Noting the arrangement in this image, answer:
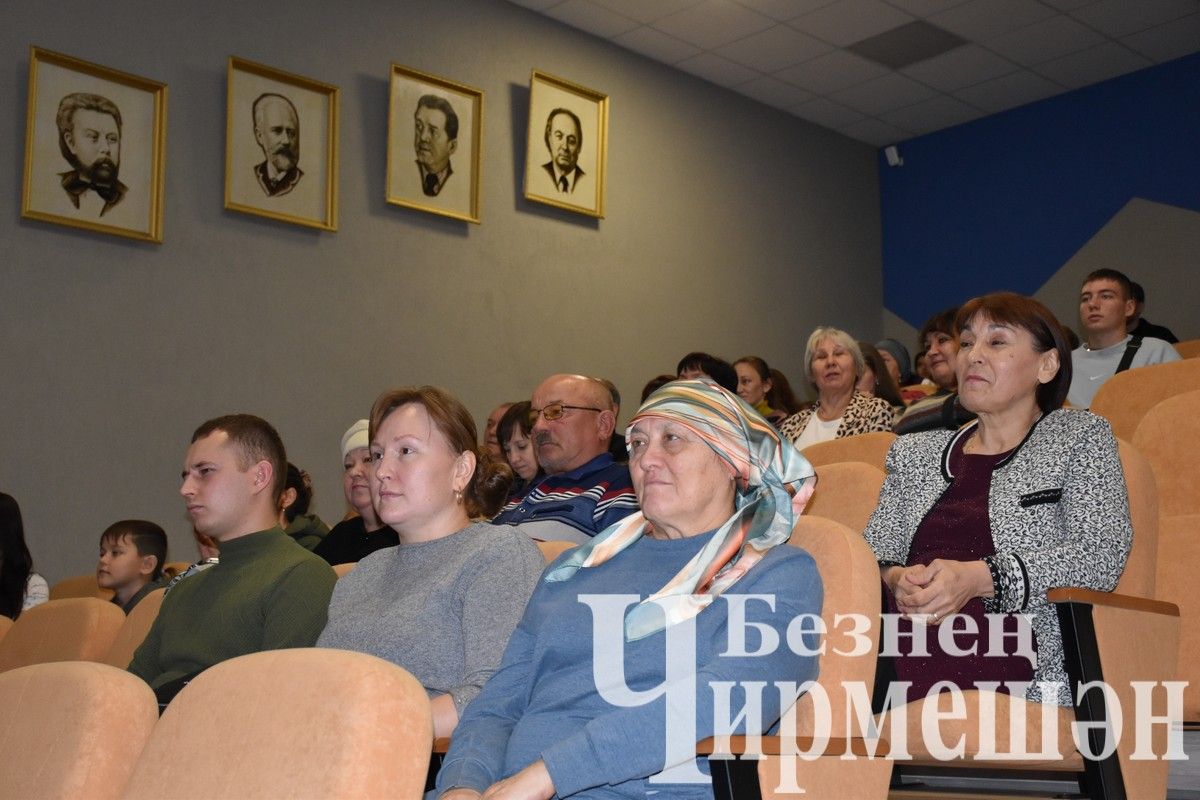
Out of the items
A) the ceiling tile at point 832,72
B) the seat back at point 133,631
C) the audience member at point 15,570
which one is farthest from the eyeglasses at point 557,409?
the ceiling tile at point 832,72

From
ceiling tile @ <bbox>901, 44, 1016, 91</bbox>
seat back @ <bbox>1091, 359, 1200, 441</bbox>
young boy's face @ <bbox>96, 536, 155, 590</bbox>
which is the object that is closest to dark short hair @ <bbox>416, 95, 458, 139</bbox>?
young boy's face @ <bbox>96, 536, 155, 590</bbox>

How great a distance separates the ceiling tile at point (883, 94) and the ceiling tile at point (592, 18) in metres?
1.72

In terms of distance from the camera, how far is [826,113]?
26.8 feet

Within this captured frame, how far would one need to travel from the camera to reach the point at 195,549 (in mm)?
5398

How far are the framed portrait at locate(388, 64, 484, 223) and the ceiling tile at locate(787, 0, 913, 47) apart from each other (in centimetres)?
196

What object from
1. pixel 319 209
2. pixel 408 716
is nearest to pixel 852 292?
pixel 319 209

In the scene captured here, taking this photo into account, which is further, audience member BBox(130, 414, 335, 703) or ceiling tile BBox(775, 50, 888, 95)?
ceiling tile BBox(775, 50, 888, 95)

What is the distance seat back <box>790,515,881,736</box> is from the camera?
1.74m

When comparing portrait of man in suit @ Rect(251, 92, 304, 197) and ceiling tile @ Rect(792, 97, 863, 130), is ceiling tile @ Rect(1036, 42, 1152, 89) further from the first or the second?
portrait of man in suit @ Rect(251, 92, 304, 197)

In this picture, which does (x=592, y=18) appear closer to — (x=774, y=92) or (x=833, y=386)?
(x=774, y=92)

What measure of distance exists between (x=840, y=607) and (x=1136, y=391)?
216cm

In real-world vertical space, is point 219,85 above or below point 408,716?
above

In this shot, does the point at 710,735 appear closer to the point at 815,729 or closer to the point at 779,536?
the point at 815,729

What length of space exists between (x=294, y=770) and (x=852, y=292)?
7.70 meters
